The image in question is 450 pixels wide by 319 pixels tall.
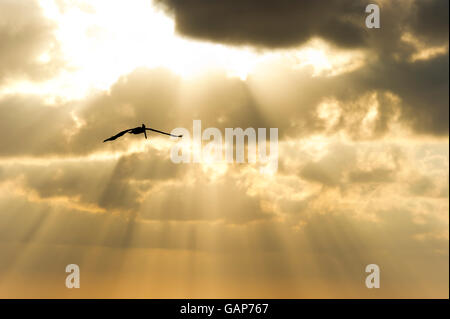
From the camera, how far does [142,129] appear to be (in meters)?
94.8
